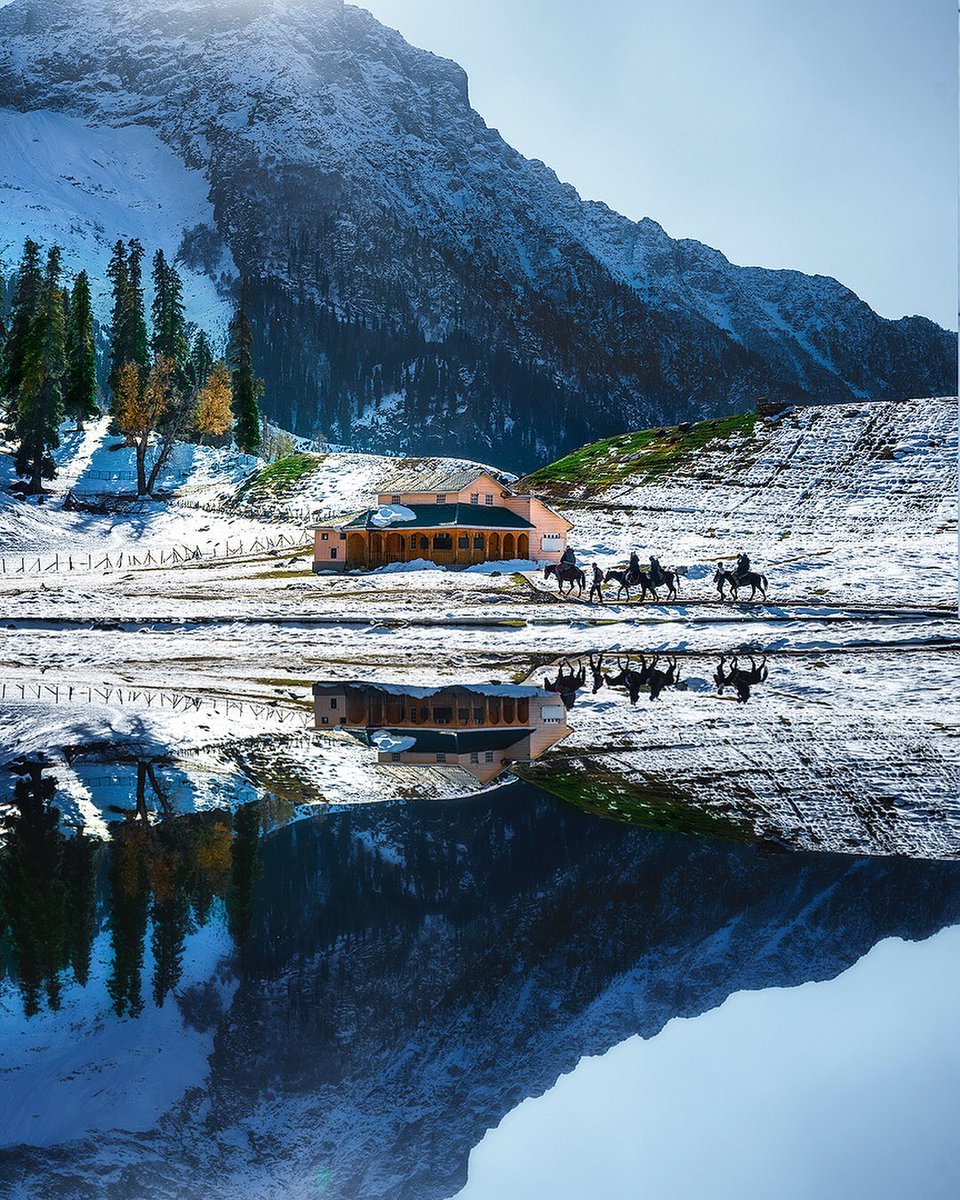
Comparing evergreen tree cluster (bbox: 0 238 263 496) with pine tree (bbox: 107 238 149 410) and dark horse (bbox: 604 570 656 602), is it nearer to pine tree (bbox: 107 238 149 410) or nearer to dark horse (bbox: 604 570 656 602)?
pine tree (bbox: 107 238 149 410)

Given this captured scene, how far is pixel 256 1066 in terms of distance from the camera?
243 inches

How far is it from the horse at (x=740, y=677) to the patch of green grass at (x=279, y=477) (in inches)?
2809

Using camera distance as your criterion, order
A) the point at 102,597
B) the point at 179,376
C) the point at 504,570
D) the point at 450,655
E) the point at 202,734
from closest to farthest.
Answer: the point at 202,734, the point at 450,655, the point at 102,597, the point at 504,570, the point at 179,376

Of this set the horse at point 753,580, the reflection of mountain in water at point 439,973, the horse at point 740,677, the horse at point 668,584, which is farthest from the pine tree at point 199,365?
the reflection of mountain in water at point 439,973

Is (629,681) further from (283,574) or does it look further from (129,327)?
(129,327)

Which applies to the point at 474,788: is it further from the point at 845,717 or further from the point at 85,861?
the point at 845,717

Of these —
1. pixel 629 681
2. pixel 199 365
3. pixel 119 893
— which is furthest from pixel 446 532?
pixel 199 365

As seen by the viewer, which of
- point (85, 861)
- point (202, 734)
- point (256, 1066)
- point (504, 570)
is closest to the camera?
point (256, 1066)

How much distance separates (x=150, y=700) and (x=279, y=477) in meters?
81.0

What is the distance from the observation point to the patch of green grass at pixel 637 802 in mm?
11164

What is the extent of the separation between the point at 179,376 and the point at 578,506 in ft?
155

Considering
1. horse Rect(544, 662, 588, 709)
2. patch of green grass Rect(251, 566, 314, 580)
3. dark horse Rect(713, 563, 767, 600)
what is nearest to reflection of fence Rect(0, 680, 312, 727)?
horse Rect(544, 662, 588, 709)

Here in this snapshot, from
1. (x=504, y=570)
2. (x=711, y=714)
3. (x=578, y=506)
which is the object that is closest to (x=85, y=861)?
(x=711, y=714)

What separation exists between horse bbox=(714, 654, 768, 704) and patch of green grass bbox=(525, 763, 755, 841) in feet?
28.5
